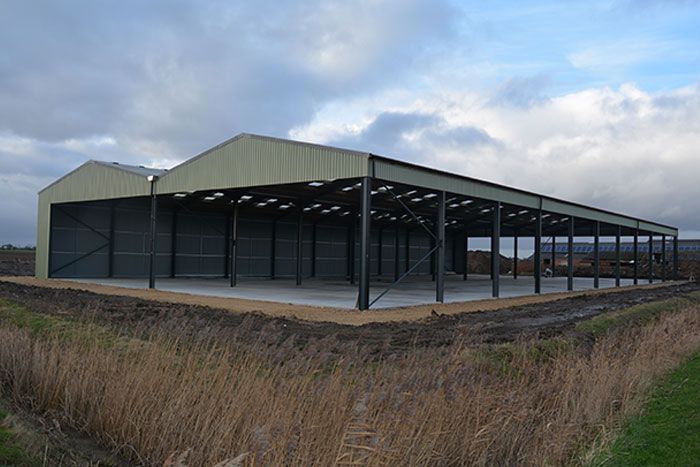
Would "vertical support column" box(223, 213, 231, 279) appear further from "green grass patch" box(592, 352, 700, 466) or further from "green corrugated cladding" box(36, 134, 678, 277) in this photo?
"green grass patch" box(592, 352, 700, 466)

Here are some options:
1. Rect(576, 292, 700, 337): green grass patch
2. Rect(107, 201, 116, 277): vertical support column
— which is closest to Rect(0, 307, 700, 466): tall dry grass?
Rect(576, 292, 700, 337): green grass patch

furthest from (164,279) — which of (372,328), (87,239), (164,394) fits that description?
(164,394)

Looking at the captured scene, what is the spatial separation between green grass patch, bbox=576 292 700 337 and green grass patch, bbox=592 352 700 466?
5.22m

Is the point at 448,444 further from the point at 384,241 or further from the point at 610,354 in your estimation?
the point at 384,241

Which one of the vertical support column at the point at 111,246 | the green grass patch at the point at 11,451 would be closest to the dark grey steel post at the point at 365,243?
the green grass patch at the point at 11,451

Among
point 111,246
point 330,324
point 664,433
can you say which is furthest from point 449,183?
point 111,246

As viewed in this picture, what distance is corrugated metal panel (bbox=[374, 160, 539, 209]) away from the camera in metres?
19.9

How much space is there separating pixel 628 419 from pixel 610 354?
125 inches

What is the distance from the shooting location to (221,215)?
3956 centimetres

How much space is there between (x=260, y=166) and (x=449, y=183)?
7.42 m

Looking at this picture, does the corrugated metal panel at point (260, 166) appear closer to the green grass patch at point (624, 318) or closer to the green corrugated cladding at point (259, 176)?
the green corrugated cladding at point (259, 176)

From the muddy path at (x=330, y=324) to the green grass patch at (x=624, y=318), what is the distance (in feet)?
2.05

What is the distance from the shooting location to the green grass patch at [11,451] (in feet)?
15.8

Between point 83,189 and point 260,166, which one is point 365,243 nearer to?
point 260,166
